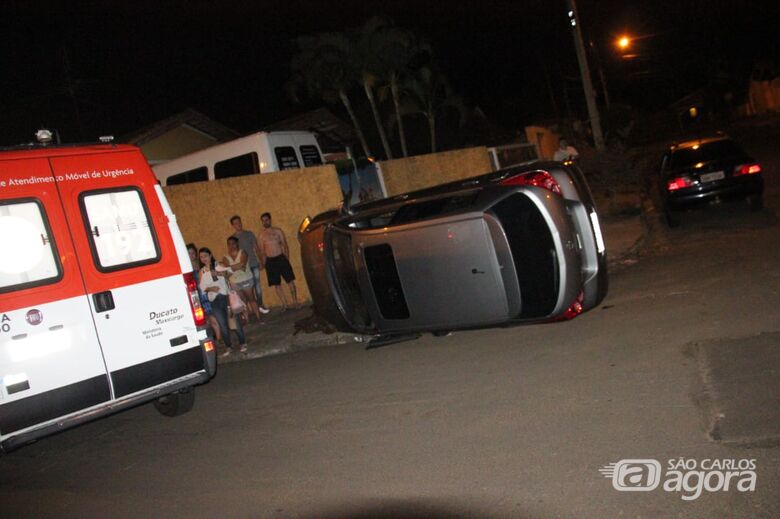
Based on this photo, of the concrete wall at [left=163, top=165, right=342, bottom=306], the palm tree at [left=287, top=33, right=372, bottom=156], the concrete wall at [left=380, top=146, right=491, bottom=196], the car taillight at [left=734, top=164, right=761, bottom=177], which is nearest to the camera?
the car taillight at [left=734, top=164, right=761, bottom=177]

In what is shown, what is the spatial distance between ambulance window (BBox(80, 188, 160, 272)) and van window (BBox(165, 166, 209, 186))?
9.67m

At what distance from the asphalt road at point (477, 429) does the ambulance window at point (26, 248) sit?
1.77 meters

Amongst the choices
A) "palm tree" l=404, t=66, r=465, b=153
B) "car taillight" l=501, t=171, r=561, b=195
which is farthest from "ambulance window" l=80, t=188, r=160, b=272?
"palm tree" l=404, t=66, r=465, b=153

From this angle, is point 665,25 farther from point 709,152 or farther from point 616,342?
point 616,342

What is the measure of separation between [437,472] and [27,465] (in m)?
4.36

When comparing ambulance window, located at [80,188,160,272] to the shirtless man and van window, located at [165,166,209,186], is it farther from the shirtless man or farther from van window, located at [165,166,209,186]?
van window, located at [165,166,209,186]

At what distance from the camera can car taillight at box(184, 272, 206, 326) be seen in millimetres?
6785

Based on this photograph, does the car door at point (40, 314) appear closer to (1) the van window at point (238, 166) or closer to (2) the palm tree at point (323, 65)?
(1) the van window at point (238, 166)

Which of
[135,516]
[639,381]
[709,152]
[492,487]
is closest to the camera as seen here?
[492,487]

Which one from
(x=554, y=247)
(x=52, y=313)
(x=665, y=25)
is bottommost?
(x=554, y=247)

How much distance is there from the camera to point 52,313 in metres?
6.00

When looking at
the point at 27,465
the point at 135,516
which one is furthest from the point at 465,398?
→ the point at 27,465

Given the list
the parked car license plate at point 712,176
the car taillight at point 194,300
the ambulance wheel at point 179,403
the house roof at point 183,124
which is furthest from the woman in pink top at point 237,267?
the house roof at point 183,124

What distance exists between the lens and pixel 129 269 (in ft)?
21.2
